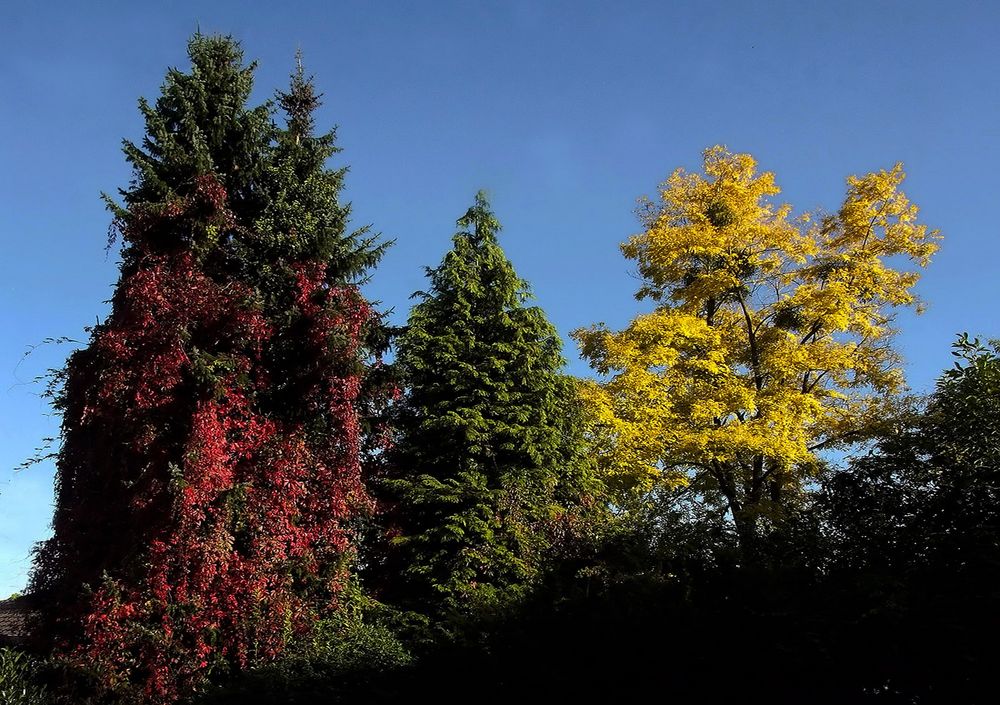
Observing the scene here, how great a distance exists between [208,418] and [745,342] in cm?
1151

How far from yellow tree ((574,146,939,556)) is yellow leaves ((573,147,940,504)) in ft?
0.10

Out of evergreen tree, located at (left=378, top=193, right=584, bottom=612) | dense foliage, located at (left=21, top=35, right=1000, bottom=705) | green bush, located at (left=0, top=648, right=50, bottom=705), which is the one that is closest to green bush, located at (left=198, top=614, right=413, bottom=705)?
dense foliage, located at (left=21, top=35, right=1000, bottom=705)

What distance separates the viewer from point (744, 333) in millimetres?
16938

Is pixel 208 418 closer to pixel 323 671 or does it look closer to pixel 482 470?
pixel 323 671

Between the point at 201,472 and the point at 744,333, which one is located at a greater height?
the point at 744,333

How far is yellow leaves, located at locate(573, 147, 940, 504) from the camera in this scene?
1422cm

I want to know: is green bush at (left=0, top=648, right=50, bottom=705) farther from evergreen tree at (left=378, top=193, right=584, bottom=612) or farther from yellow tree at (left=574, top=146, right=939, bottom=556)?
yellow tree at (left=574, top=146, right=939, bottom=556)

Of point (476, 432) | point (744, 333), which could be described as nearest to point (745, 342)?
point (744, 333)

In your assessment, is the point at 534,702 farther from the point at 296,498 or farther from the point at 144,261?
the point at 144,261

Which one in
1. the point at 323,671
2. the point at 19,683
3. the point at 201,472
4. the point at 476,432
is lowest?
Result: the point at 323,671

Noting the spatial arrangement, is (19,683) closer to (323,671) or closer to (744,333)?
(323,671)

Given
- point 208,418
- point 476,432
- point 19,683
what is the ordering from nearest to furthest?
point 19,683
point 208,418
point 476,432

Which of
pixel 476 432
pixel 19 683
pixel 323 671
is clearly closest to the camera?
pixel 19 683

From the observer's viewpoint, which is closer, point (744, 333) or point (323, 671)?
point (323, 671)
